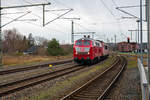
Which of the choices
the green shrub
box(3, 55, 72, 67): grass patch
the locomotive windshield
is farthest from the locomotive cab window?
the green shrub

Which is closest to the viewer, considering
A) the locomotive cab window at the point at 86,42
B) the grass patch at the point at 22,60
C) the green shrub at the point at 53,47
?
the locomotive cab window at the point at 86,42

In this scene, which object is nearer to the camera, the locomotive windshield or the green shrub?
the locomotive windshield

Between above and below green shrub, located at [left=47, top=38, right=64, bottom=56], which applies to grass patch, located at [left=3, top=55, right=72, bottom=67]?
below

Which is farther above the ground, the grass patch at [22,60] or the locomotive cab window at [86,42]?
the locomotive cab window at [86,42]

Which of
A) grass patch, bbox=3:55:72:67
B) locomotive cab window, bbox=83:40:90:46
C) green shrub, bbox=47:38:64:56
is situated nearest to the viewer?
locomotive cab window, bbox=83:40:90:46

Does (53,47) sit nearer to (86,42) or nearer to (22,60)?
(22,60)

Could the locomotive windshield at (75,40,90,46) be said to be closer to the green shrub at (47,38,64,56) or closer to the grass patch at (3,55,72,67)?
the grass patch at (3,55,72,67)

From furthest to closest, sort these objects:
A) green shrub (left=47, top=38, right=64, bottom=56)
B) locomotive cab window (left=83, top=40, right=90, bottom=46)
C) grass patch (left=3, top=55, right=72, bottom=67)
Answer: green shrub (left=47, top=38, right=64, bottom=56) < grass patch (left=3, top=55, right=72, bottom=67) < locomotive cab window (left=83, top=40, right=90, bottom=46)

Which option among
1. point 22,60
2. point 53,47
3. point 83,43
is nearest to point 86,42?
point 83,43

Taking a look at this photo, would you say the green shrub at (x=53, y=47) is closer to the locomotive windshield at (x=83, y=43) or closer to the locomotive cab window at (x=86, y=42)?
the locomotive windshield at (x=83, y=43)

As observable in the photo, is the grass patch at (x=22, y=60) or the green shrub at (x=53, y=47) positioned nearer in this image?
the grass patch at (x=22, y=60)

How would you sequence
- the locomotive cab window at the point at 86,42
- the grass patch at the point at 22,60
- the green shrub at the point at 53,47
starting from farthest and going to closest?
1. the green shrub at the point at 53,47
2. the grass patch at the point at 22,60
3. the locomotive cab window at the point at 86,42

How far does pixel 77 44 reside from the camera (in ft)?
71.9

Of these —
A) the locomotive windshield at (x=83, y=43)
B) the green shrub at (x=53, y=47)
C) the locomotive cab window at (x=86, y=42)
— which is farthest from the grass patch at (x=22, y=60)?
the locomotive cab window at (x=86, y=42)
